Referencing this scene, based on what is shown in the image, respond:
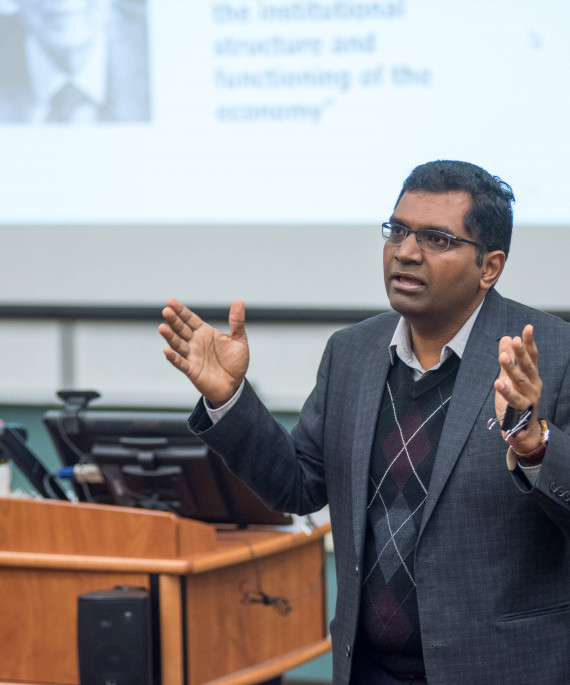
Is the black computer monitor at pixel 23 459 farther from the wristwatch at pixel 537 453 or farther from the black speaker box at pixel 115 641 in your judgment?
the wristwatch at pixel 537 453

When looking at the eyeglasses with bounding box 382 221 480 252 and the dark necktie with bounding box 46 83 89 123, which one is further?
the dark necktie with bounding box 46 83 89 123

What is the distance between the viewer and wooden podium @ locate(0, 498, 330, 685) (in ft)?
6.99

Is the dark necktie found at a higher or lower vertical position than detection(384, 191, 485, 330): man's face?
higher

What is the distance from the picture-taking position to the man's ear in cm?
168

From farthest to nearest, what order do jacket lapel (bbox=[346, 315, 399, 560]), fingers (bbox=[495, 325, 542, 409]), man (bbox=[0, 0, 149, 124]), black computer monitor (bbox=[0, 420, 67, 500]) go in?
man (bbox=[0, 0, 149, 124]) < black computer monitor (bbox=[0, 420, 67, 500]) < jacket lapel (bbox=[346, 315, 399, 560]) < fingers (bbox=[495, 325, 542, 409])

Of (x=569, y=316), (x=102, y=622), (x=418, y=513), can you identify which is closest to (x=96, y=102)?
(x=569, y=316)

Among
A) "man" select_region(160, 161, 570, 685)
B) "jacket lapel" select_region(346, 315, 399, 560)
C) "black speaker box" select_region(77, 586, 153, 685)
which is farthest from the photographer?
"black speaker box" select_region(77, 586, 153, 685)

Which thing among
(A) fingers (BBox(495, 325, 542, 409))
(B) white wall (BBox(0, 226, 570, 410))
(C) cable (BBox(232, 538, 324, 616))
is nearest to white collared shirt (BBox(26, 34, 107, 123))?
(B) white wall (BBox(0, 226, 570, 410))

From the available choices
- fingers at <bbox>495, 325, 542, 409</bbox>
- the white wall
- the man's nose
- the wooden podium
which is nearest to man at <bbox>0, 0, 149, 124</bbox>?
the white wall

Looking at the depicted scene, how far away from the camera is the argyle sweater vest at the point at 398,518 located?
1601mm

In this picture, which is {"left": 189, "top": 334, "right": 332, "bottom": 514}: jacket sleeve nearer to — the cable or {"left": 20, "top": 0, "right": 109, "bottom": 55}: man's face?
the cable

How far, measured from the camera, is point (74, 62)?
11.8 ft

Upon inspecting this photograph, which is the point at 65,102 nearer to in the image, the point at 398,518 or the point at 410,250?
the point at 410,250


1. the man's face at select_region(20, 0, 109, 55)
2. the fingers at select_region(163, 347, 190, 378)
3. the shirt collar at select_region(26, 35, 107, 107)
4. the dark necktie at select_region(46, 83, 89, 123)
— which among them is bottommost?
the fingers at select_region(163, 347, 190, 378)
